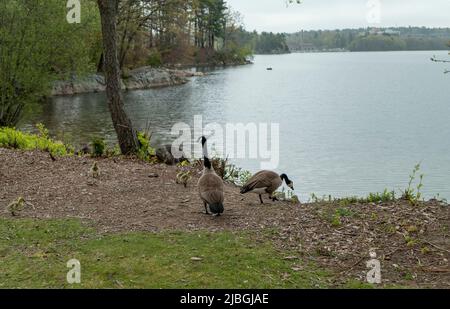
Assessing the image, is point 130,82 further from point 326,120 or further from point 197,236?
point 197,236

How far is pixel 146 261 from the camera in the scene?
7613mm

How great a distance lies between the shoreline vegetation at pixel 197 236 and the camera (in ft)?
23.5

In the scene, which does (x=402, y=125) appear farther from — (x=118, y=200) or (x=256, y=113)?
(x=118, y=200)

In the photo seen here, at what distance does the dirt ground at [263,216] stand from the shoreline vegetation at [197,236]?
0.9 inches

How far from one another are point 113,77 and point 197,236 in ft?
29.3

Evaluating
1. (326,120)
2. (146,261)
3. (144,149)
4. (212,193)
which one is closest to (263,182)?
(212,193)

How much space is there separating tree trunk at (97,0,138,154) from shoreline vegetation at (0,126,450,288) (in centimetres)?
363

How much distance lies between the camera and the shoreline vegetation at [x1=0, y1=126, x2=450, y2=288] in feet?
23.5

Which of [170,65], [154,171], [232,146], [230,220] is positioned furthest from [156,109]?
[170,65]

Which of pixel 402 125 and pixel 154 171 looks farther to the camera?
pixel 402 125

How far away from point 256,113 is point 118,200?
3630cm

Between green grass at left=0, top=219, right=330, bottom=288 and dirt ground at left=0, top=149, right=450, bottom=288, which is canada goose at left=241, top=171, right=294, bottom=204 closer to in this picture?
dirt ground at left=0, top=149, right=450, bottom=288

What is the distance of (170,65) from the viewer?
10856 cm
